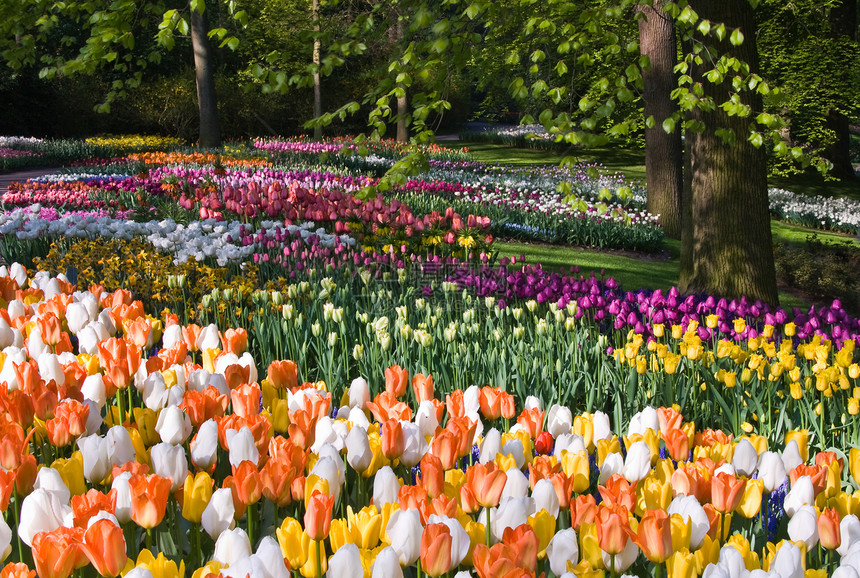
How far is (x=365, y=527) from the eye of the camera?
142cm

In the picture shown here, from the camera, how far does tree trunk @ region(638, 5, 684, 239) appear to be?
446 inches

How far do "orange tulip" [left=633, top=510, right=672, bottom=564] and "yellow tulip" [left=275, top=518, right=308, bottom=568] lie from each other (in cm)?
62

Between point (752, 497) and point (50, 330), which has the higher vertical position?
point (50, 330)

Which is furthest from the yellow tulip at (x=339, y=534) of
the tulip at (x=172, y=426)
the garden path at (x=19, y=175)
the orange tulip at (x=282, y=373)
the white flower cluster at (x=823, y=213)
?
the white flower cluster at (x=823, y=213)

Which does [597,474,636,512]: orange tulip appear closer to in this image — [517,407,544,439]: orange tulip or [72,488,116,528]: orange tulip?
[517,407,544,439]: orange tulip

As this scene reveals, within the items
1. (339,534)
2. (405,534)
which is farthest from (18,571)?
(405,534)

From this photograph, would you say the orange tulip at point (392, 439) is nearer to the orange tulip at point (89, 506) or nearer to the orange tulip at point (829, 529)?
the orange tulip at point (89, 506)

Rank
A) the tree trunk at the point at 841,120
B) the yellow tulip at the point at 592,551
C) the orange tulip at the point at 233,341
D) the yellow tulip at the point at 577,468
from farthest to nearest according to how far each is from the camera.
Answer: the tree trunk at the point at 841,120 < the orange tulip at the point at 233,341 < the yellow tulip at the point at 577,468 < the yellow tulip at the point at 592,551

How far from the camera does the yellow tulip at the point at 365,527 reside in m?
1.42

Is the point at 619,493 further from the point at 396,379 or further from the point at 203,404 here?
the point at 203,404

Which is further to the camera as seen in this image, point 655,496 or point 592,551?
point 655,496

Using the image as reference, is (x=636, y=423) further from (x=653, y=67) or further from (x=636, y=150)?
(x=636, y=150)

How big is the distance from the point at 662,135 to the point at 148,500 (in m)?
11.5

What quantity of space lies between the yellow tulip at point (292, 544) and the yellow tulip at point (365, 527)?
0.30 ft
